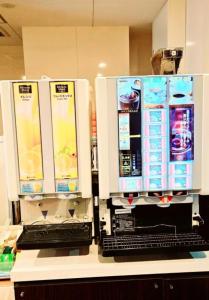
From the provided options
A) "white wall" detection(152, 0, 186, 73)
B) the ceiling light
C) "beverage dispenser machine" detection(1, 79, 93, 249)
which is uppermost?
"white wall" detection(152, 0, 186, 73)

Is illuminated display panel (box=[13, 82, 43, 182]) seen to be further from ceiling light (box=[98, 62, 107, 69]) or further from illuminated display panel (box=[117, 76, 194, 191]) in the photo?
ceiling light (box=[98, 62, 107, 69])

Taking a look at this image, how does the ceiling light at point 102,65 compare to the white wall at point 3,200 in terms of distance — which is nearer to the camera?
the white wall at point 3,200

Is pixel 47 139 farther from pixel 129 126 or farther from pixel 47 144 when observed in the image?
pixel 129 126

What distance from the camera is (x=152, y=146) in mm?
1411

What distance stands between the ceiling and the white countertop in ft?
7.30

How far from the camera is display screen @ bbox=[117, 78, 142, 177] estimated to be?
1369 mm

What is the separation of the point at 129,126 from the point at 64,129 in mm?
299

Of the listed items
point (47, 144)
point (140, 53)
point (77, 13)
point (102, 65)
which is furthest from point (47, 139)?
point (140, 53)

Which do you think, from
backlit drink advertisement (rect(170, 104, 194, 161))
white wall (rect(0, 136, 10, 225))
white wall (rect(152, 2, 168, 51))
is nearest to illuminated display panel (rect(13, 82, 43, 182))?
backlit drink advertisement (rect(170, 104, 194, 161))

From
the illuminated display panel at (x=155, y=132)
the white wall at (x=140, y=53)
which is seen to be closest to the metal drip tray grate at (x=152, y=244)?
the illuminated display panel at (x=155, y=132)

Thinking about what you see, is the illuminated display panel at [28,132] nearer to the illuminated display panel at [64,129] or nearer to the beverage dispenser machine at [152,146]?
the illuminated display panel at [64,129]

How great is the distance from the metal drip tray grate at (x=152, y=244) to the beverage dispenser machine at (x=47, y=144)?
0.40 ft

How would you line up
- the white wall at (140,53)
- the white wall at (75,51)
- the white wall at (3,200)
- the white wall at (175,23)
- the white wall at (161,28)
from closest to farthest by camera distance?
the white wall at (3,200) < the white wall at (175,23) < the white wall at (161,28) < the white wall at (75,51) < the white wall at (140,53)

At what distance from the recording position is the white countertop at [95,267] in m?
1.36
